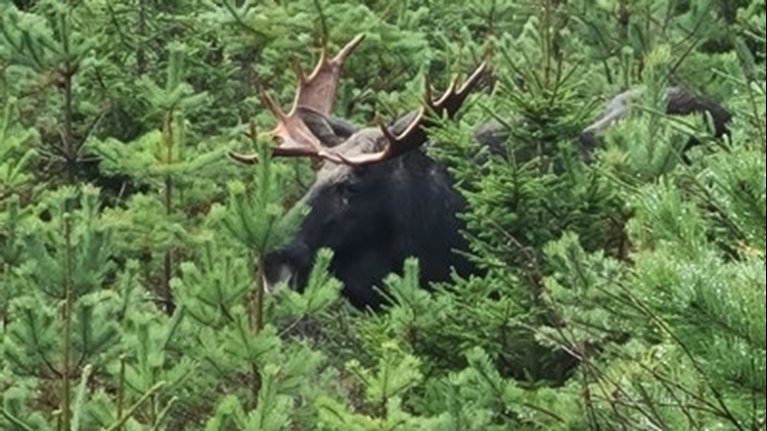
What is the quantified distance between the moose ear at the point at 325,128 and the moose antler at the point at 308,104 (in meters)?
0.04

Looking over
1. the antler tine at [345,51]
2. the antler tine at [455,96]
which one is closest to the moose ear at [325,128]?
the antler tine at [345,51]

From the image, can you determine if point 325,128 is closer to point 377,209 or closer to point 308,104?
point 308,104

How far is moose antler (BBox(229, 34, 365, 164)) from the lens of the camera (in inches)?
365

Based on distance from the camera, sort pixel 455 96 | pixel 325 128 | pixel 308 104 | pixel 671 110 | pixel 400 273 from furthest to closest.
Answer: pixel 308 104 → pixel 325 128 → pixel 671 110 → pixel 400 273 → pixel 455 96

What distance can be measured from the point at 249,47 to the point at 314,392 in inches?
190

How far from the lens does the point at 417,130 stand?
872cm

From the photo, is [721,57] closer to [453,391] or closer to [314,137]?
[314,137]

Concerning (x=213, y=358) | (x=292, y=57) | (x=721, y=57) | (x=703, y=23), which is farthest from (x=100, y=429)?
(x=703, y=23)

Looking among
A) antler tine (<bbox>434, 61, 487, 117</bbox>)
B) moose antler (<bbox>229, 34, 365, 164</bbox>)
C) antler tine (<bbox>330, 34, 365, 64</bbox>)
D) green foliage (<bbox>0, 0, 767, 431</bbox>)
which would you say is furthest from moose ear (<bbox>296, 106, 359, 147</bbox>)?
antler tine (<bbox>434, 61, 487, 117</bbox>)

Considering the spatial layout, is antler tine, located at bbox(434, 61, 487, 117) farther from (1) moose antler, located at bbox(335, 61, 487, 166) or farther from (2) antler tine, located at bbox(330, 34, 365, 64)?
(2) antler tine, located at bbox(330, 34, 365, 64)

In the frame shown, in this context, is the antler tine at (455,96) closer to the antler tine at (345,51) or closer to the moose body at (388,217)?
the moose body at (388,217)

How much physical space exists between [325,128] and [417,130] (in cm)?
92

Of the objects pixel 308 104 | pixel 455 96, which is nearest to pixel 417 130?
pixel 455 96

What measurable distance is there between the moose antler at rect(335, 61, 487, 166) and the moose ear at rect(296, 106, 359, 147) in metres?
Result: 0.45
